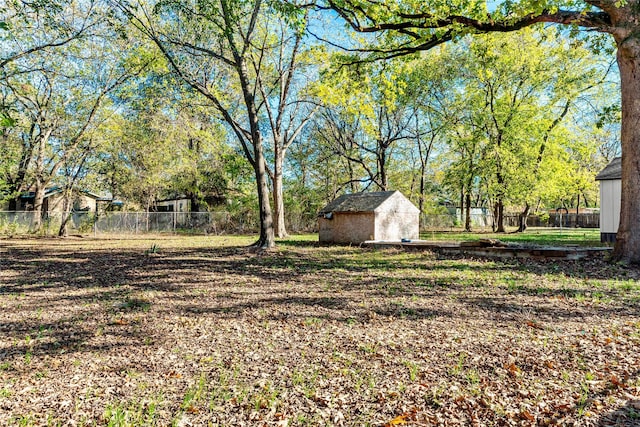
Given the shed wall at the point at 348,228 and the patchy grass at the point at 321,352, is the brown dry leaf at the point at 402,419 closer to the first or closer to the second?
the patchy grass at the point at 321,352

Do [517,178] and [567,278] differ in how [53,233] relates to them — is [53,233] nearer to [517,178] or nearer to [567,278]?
[567,278]

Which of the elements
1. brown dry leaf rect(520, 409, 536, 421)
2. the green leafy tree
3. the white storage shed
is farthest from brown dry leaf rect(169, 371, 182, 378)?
the white storage shed

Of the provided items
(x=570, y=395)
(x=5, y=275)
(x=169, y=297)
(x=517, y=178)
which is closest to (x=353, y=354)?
(x=570, y=395)

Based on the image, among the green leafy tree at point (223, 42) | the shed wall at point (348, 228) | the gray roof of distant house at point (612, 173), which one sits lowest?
the shed wall at point (348, 228)

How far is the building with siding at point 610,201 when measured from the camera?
15.5 metres

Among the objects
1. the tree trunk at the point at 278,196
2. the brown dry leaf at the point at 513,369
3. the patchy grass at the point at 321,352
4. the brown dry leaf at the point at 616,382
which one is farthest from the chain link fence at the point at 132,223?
the brown dry leaf at the point at 616,382

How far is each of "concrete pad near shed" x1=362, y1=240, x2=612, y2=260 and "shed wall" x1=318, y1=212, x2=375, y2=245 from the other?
2610 mm

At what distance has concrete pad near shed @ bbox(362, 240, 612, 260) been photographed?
10.9 meters

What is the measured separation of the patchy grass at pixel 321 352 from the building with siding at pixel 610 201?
9580 millimetres

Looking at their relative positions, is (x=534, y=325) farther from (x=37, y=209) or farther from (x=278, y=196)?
(x=37, y=209)

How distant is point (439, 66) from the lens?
25359mm

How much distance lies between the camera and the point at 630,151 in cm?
923

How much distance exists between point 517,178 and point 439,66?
27.9 feet

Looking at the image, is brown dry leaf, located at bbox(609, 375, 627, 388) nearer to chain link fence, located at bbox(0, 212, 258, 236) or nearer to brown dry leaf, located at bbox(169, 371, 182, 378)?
brown dry leaf, located at bbox(169, 371, 182, 378)
